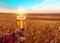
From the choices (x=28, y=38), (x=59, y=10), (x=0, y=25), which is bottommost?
(x=28, y=38)

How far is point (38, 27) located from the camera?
2740mm

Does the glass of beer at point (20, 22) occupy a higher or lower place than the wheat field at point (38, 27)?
higher

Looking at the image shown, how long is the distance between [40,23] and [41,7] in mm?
212

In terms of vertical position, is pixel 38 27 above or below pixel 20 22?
below

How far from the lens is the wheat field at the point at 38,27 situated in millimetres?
2725

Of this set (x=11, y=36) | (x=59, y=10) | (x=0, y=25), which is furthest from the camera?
(x=0, y=25)

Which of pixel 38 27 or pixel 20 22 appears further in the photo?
pixel 38 27

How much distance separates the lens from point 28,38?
281 cm

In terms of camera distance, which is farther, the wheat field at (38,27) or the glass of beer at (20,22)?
the wheat field at (38,27)

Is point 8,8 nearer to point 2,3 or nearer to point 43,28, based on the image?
point 2,3

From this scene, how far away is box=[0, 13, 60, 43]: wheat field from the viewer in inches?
107

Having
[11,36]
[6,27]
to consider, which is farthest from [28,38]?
[11,36]

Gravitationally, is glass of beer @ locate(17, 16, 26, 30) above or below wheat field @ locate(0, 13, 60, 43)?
above

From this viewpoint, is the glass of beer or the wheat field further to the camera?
the wheat field
